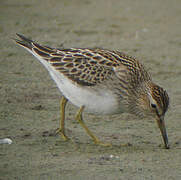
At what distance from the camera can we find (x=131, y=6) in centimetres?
1579

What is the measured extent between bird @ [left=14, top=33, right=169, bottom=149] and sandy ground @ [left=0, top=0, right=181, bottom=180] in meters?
0.46

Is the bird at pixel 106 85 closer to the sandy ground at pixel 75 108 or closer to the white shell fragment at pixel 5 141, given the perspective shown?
the sandy ground at pixel 75 108

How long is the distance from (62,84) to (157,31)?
7.22 metres

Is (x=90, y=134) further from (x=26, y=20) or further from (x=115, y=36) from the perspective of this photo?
(x=26, y=20)

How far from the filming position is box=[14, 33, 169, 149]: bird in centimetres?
688

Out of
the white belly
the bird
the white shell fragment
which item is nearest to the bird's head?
the bird

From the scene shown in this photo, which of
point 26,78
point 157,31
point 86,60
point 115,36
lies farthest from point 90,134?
point 157,31

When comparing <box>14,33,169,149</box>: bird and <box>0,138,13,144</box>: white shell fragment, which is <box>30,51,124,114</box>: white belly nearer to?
<box>14,33,169,149</box>: bird

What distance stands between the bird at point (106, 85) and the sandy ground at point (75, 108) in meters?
0.46

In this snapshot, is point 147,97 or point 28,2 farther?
point 28,2

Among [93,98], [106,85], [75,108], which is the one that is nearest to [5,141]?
[93,98]

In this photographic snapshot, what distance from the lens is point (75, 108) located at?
8703 mm

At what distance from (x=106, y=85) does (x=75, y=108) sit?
1895 millimetres

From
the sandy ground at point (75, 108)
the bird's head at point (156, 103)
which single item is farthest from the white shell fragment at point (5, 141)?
the bird's head at point (156, 103)
